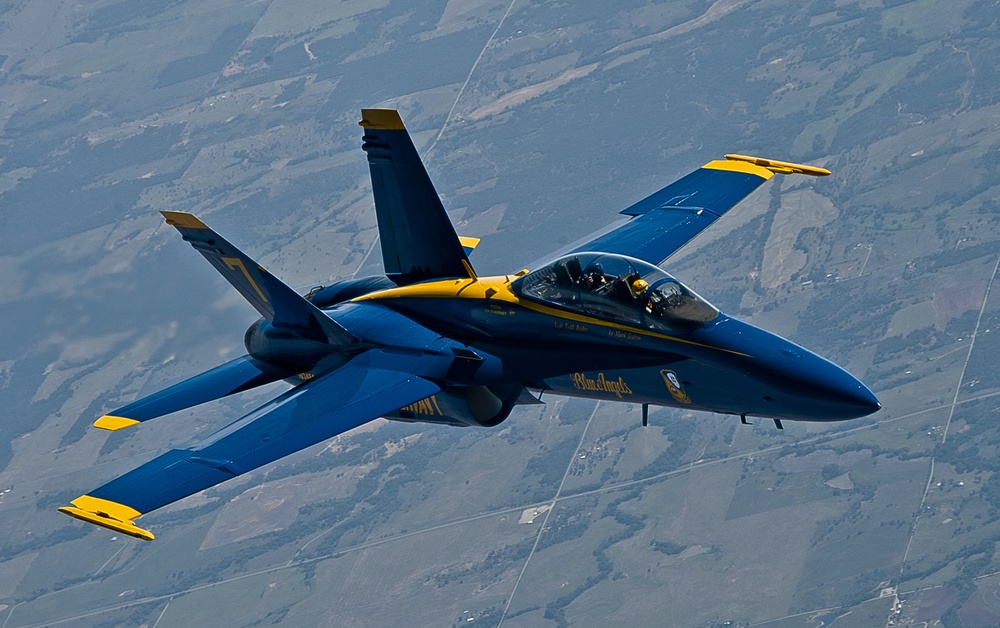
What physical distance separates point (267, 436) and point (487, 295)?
19.4 ft

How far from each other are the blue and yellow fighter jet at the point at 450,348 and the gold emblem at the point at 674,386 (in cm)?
4

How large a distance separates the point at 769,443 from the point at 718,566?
2094cm

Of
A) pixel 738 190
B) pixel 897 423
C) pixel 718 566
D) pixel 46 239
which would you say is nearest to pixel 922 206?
pixel 897 423

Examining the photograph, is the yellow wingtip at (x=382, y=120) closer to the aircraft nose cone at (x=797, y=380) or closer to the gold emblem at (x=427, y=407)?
the gold emblem at (x=427, y=407)

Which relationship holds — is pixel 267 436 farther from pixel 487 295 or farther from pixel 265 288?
pixel 487 295

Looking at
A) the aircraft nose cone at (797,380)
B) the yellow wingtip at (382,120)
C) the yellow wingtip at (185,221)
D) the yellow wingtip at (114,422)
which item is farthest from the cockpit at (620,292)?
the yellow wingtip at (114,422)

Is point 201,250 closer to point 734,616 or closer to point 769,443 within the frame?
point 734,616

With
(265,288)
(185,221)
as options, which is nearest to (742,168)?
(265,288)

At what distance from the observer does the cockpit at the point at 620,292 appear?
1101 inches

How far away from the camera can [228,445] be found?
2892 centimetres

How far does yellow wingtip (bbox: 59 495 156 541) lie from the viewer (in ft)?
82.7

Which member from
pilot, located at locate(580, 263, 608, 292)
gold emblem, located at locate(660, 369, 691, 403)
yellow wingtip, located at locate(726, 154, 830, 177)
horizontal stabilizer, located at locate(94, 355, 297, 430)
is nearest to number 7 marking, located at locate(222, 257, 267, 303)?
horizontal stabilizer, located at locate(94, 355, 297, 430)

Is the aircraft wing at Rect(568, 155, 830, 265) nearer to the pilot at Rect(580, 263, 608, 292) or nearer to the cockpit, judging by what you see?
the cockpit

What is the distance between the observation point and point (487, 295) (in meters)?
31.2
